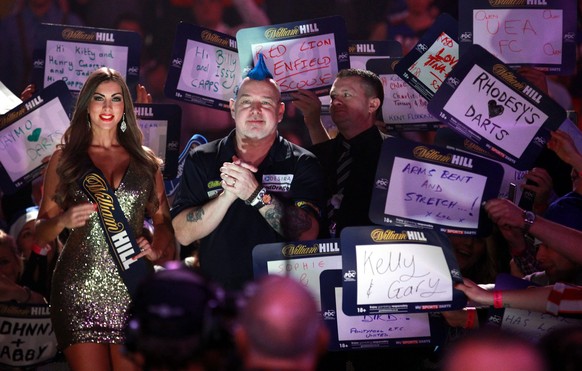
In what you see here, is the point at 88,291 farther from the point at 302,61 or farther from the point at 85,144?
the point at 302,61

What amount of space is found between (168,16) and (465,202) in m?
4.34

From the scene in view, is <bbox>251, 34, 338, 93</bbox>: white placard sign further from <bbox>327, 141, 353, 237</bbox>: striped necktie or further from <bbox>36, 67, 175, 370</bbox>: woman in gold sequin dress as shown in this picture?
<bbox>36, 67, 175, 370</bbox>: woman in gold sequin dress

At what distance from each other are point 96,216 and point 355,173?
4.71ft

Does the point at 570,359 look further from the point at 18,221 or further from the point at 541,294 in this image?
the point at 18,221

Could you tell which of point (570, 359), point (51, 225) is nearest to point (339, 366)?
point (51, 225)

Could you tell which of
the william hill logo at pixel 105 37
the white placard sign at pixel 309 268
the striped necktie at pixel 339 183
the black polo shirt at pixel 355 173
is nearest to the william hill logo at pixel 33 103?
Result: the william hill logo at pixel 105 37

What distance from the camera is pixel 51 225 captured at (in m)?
3.95

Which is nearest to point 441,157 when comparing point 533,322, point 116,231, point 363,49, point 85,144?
point 533,322

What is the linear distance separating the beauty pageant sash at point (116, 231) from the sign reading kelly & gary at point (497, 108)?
1635mm

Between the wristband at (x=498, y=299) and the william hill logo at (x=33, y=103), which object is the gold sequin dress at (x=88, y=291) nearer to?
the william hill logo at (x=33, y=103)

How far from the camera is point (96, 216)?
4020 mm

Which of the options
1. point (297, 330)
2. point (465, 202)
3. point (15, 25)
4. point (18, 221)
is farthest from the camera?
point (15, 25)

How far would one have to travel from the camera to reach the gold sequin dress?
3889 mm

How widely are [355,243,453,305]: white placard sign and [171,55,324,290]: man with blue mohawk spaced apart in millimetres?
317
